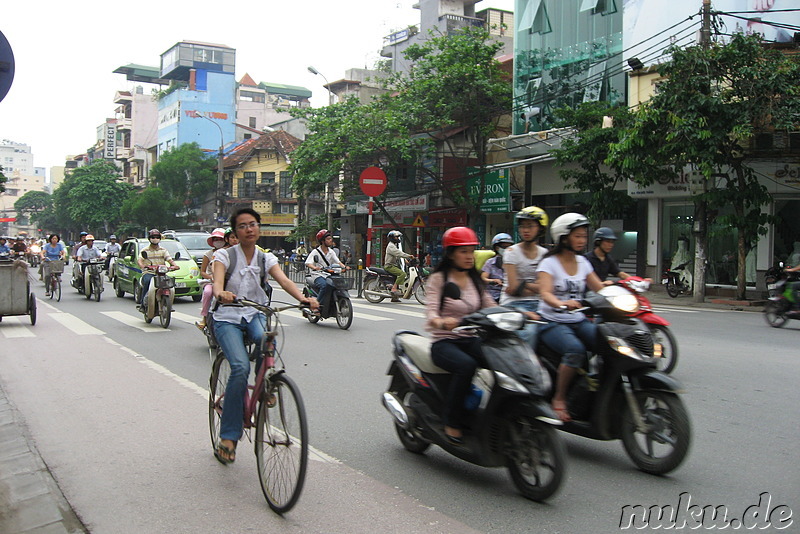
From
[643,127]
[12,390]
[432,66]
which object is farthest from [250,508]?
[432,66]

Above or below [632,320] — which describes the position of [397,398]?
below

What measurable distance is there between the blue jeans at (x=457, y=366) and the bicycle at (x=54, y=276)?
15.3 meters

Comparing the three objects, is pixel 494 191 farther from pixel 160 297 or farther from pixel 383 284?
pixel 160 297

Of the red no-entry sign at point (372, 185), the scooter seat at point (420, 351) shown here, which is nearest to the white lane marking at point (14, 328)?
the scooter seat at point (420, 351)

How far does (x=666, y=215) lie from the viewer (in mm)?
22500

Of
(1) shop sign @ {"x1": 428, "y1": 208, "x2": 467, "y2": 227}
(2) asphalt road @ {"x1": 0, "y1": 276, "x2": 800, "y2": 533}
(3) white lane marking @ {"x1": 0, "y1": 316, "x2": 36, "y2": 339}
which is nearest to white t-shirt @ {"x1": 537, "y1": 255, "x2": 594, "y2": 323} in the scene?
(2) asphalt road @ {"x1": 0, "y1": 276, "x2": 800, "y2": 533}

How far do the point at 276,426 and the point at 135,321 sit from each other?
1049 cm

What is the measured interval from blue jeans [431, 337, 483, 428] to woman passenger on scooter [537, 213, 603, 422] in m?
0.65

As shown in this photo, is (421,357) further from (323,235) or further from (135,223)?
(135,223)

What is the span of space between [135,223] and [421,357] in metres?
61.5

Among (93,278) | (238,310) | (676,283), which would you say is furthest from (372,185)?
(238,310)

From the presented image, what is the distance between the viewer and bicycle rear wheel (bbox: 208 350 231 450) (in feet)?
15.6

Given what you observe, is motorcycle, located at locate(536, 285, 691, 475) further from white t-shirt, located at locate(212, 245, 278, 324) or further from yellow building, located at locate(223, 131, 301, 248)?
yellow building, located at locate(223, 131, 301, 248)

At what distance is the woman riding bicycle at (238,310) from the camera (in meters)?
4.39
